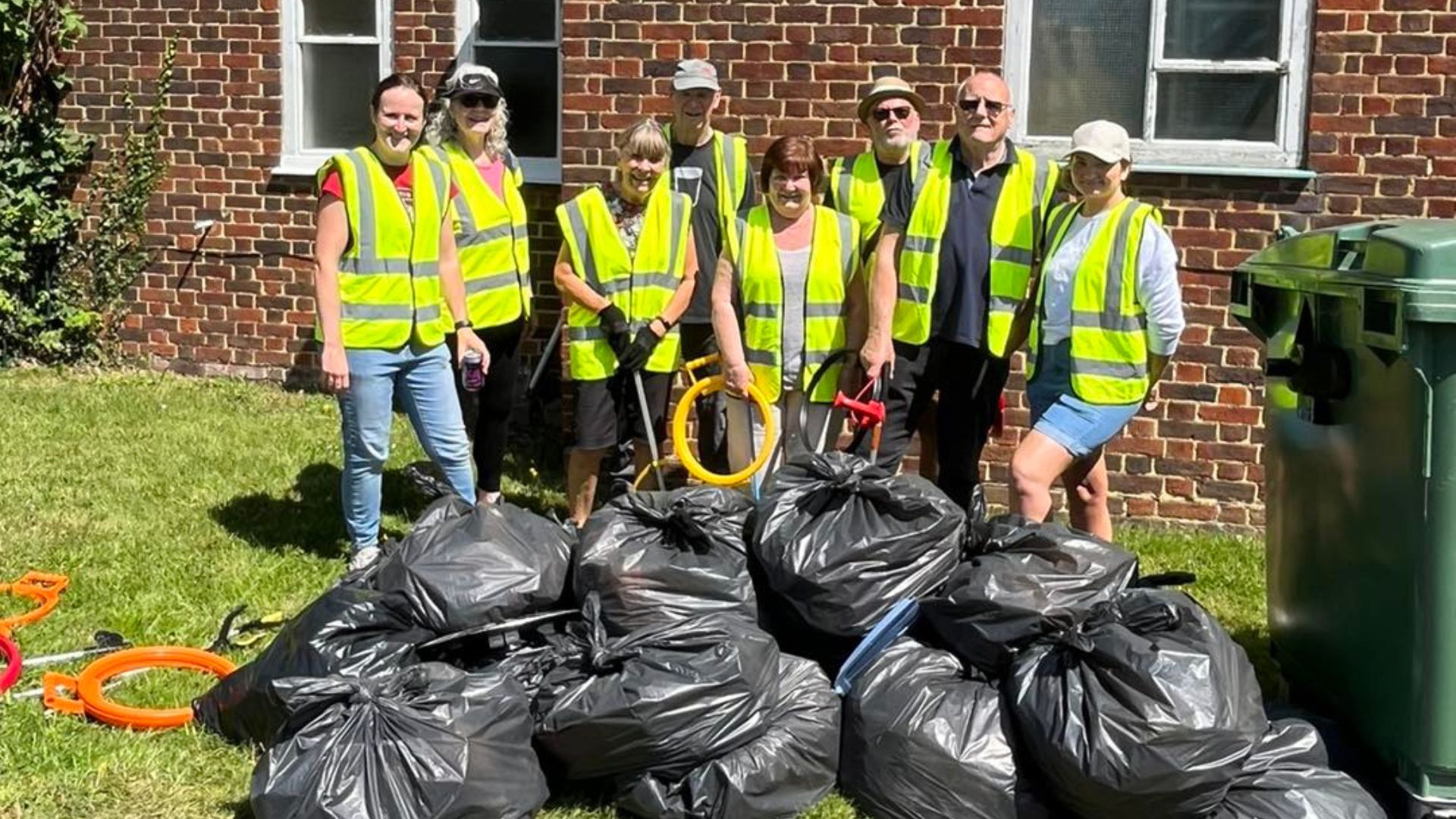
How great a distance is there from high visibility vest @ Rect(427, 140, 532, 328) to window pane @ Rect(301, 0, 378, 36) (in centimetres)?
276

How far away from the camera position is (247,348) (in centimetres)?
903

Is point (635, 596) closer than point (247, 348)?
Yes

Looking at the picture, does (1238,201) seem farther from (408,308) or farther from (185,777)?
(185,777)

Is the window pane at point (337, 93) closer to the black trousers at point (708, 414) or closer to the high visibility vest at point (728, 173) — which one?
the high visibility vest at point (728, 173)

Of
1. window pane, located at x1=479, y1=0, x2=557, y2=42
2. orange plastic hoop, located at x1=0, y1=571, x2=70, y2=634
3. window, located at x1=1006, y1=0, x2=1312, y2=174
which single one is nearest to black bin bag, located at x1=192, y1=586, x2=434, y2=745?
orange plastic hoop, located at x1=0, y1=571, x2=70, y2=634

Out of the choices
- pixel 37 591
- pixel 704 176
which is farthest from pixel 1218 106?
pixel 37 591

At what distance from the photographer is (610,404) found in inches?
243

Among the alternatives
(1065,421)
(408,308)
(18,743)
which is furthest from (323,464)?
(1065,421)

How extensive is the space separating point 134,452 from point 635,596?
4318 mm

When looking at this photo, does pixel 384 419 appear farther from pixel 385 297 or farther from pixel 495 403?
pixel 495 403

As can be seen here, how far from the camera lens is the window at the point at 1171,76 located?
21.8 ft

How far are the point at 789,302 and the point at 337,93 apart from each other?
13.8 ft

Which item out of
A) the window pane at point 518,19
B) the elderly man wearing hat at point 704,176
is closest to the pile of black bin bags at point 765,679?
the elderly man wearing hat at point 704,176

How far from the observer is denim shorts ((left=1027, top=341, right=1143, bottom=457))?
187 inches
